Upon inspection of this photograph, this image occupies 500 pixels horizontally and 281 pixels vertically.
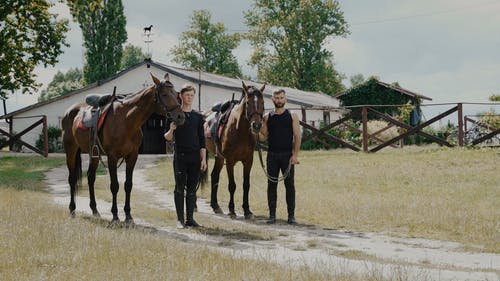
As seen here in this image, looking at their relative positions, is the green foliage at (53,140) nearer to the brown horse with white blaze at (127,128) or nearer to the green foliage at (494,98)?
the green foliage at (494,98)

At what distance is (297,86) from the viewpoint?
59.8m

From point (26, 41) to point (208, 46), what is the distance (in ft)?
138

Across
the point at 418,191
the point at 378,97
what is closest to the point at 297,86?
the point at 378,97

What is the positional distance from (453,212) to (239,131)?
4.07 meters

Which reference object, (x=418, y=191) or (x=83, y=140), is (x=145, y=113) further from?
(x=418, y=191)

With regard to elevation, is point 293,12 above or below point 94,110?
above

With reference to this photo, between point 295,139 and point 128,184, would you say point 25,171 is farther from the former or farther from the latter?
point 295,139

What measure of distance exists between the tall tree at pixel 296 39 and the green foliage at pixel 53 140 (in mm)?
30782

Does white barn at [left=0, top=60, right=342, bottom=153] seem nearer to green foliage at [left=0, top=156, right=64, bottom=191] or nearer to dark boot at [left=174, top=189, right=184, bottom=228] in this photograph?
green foliage at [left=0, top=156, right=64, bottom=191]

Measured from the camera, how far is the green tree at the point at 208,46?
227 feet

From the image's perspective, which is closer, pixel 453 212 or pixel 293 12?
pixel 453 212

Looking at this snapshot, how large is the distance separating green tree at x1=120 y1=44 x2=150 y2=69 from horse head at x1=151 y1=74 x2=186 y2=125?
81.2m

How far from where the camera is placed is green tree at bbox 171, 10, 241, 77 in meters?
69.3

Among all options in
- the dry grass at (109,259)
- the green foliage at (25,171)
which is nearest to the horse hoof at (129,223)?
the dry grass at (109,259)
